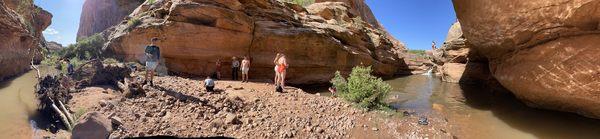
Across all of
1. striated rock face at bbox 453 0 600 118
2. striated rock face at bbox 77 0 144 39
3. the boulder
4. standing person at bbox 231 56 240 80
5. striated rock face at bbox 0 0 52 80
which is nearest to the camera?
the boulder

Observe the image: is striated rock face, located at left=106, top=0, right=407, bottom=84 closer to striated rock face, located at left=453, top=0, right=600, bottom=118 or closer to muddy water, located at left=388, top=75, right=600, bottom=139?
muddy water, located at left=388, top=75, right=600, bottom=139

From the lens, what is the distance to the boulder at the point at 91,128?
20.8 feet

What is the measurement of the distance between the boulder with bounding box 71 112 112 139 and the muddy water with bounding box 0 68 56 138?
3.23 ft

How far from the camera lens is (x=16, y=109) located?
8211mm

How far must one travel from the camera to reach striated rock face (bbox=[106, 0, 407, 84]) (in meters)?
16.2

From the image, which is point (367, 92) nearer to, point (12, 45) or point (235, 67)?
point (235, 67)

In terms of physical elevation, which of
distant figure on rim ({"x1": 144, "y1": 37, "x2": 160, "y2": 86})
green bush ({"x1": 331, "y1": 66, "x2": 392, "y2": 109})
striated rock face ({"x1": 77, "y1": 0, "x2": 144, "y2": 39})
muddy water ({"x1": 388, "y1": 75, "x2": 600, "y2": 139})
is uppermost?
striated rock face ({"x1": 77, "y1": 0, "x2": 144, "y2": 39})

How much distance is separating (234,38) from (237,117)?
29.9 ft

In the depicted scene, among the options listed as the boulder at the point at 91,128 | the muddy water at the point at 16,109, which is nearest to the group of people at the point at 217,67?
the muddy water at the point at 16,109

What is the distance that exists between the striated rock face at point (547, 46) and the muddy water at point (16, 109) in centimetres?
1216

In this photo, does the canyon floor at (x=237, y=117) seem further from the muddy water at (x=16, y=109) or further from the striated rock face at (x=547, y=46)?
the striated rock face at (x=547, y=46)

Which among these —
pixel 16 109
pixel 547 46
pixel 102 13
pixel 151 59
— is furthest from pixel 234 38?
pixel 102 13

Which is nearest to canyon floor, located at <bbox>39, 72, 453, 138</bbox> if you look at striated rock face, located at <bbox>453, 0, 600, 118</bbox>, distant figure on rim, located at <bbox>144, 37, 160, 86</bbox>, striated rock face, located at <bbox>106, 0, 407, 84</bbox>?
distant figure on rim, located at <bbox>144, 37, 160, 86</bbox>

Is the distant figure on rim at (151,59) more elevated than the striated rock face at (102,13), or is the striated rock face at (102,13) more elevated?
the striated rock face at (102,13)
